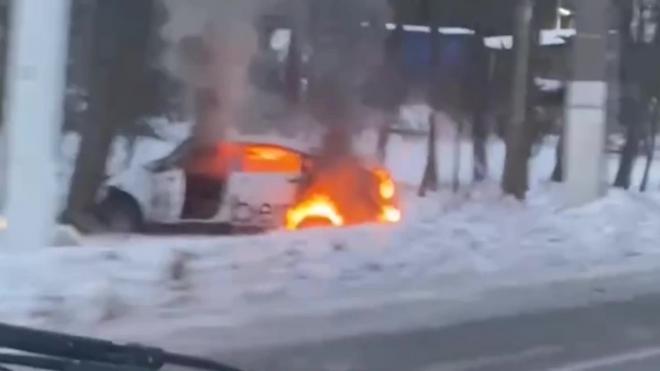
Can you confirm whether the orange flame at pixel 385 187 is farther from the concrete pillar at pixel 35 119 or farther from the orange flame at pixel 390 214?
the concrete pillar at pixel 35 119

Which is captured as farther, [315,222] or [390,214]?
[390,214]

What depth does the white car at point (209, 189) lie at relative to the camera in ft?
66.8

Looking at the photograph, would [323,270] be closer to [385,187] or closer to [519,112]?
[385,187]

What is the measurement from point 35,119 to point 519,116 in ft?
42.3

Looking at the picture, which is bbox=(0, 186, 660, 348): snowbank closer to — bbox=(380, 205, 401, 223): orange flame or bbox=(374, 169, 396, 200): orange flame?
bbox=(380, 205, 401, 223): orange flame

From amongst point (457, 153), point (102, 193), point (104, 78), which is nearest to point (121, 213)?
point (102, 193)

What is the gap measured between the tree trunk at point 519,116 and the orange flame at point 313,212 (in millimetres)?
5419

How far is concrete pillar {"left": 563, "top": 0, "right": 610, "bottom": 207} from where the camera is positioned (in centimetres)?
2295

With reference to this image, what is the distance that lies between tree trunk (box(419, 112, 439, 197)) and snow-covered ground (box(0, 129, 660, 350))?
6.33m

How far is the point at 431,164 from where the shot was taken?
2980cm

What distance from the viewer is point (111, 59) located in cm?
2039

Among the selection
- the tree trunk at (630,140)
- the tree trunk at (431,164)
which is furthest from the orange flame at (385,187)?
the tree trunk at (630,140)

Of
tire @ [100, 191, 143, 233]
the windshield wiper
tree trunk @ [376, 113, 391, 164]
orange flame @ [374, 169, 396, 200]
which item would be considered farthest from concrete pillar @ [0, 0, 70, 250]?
tree trunk @ [376, 113, 391, 164]

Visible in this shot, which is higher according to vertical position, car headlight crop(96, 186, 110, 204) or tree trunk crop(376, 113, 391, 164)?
tree trunk crop(376, 113, 391, 164)
